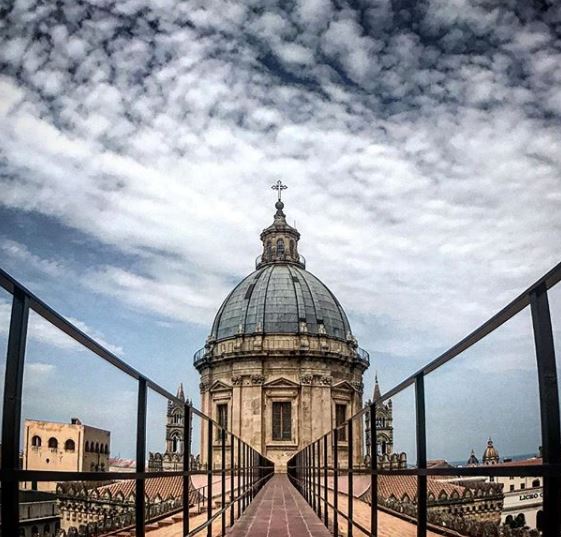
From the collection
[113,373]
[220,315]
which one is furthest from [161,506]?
[220,315]

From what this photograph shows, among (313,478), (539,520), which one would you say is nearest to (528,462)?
(539,520)

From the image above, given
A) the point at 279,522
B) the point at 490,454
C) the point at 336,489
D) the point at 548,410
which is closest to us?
the point at 548,410

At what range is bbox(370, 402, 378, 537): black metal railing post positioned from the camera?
5.18 m

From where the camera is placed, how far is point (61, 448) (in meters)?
2.38

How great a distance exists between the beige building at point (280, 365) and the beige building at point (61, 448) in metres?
39.9

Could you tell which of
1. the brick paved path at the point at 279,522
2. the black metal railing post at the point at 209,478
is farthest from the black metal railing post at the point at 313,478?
the black metal railing post at the point at 209,478

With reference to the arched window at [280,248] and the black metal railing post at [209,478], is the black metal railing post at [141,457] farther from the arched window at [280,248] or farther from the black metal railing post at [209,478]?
the arched window at [280,248]

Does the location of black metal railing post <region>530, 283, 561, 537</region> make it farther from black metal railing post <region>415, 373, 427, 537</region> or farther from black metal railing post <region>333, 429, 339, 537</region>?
black metal railing post <region>333, 429, 339, 537</region>

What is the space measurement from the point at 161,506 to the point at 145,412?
3.52 ft

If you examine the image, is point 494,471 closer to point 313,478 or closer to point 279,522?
point 279,522

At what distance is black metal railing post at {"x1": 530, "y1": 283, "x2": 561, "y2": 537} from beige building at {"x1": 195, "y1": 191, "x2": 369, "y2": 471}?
1611 inches

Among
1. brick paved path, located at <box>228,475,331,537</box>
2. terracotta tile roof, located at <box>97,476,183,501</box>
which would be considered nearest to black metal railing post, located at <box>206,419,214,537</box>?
terracotta tile roof, located at <box>97,476,183,501</box>

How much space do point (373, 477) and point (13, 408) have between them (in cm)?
376

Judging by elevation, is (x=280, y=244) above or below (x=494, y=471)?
above
